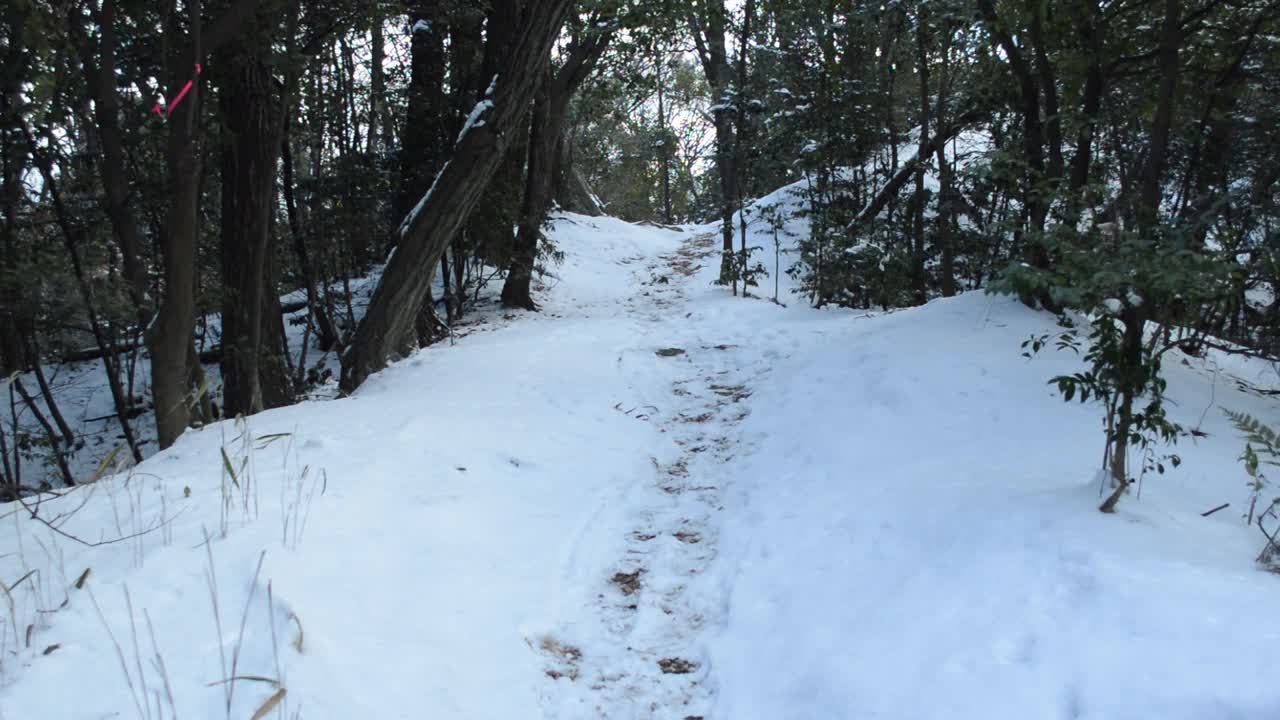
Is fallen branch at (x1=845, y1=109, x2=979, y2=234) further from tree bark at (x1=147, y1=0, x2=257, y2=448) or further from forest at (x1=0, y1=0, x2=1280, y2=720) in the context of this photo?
tree bark at (x1=147, y1=0, x2=257, y2=448)

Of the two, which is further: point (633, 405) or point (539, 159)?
point (539, 159)

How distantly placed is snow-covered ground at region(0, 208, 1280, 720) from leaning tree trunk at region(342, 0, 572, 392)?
1439 mm

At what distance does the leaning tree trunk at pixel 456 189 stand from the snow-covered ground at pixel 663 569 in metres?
1.44

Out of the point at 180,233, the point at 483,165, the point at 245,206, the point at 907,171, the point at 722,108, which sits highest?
the point at 722,108

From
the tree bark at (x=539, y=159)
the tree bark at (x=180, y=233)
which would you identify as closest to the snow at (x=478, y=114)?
the tree bark at (x=180, y=233)

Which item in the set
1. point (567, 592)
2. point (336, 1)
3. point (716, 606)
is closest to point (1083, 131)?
point (716, 606)

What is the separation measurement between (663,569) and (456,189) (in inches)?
165

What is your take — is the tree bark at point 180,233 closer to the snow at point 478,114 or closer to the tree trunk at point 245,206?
the tree trunk at point 245,206

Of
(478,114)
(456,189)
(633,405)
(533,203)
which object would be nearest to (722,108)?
(533,203)

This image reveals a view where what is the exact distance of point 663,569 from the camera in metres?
3.68

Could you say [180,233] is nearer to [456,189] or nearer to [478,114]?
[456,189]

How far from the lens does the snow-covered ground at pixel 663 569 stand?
2.23 metres

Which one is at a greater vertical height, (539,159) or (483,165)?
(539,159)

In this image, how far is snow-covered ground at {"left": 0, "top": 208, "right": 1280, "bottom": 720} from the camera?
223 centimetres
